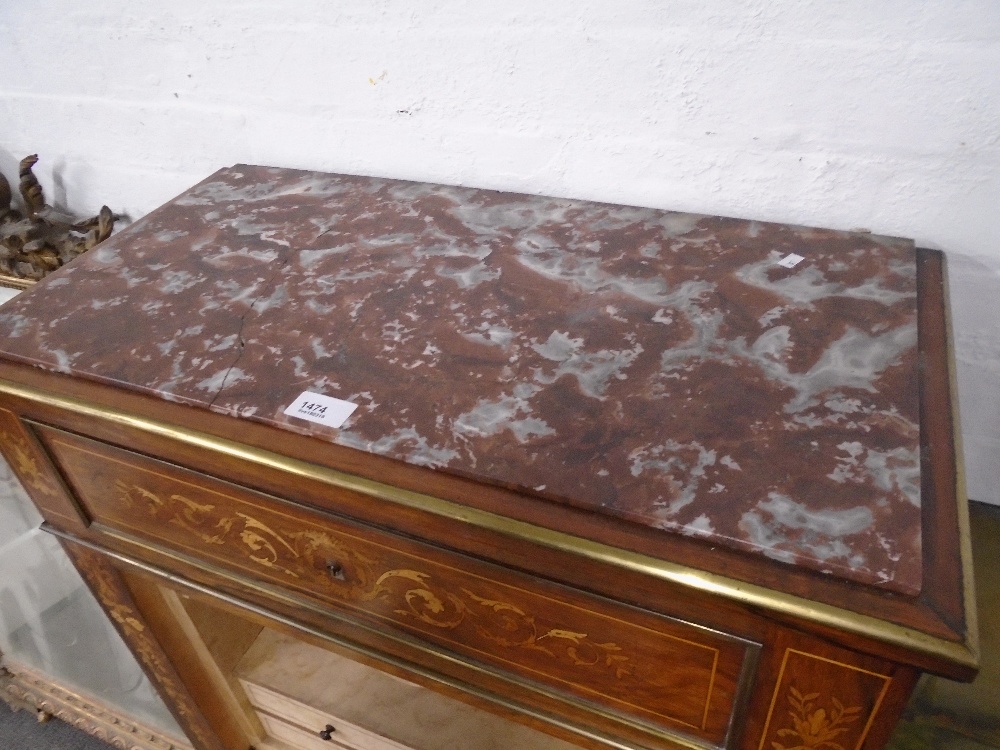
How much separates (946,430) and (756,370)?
0.54ft

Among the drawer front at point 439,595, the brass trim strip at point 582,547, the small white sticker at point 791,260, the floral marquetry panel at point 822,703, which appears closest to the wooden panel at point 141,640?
the drawer front at point 439,595

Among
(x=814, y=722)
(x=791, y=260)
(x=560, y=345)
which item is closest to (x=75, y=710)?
(x=560, y=345)

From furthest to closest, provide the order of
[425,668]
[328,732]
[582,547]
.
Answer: [328,732], [425,668], [582,547]

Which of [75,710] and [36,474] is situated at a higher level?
[36,474]

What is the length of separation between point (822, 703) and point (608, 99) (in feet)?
2.42

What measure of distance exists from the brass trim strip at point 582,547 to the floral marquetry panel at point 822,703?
6cm

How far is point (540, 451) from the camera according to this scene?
2.02ft

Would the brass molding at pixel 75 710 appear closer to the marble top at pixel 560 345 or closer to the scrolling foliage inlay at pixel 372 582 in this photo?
the scrolling foliage inlay at pixel 372 582

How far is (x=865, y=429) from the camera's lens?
0.61 meters

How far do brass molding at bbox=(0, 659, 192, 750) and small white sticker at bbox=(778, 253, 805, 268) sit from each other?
4.59 ft

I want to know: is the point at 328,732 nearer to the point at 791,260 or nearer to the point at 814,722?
the point at 814,722

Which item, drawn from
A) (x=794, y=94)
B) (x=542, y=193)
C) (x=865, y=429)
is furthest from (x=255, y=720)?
(x=794, y=94)

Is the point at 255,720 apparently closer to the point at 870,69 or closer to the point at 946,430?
the point at 946,430

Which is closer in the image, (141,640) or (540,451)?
(540,451)
